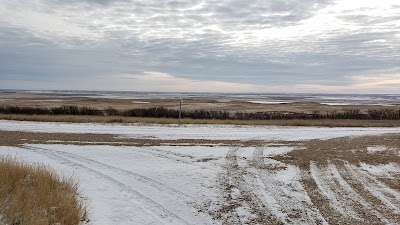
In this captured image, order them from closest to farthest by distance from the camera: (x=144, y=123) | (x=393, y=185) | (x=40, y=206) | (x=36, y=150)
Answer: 1. (x=40, y=206)
2. (x=393, y=185)
3. (x=36, y=150)
4. (x=144, y=123)

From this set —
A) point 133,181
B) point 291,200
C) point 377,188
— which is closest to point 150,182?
point 133,181

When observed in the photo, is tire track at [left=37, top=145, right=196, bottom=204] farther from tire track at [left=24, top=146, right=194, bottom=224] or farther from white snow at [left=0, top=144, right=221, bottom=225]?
tire track at [left=24, top=146, right=194, bottom=224]

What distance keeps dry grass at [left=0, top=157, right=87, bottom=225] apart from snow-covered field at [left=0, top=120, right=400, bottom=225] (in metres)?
0.48

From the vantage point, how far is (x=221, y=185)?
31.5 feet

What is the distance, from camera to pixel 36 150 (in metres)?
14.4

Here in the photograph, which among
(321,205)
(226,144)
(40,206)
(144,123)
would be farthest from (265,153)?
(144,123)

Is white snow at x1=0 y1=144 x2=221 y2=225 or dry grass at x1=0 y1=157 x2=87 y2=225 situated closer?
dry grass at x1=0 y1=157 x2=87 y2=225

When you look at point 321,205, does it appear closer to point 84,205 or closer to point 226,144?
point 84,205

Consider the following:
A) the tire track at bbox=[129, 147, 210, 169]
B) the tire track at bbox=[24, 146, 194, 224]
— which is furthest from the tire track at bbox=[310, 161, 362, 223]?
the tire track at bbox=[129, 147, 210, 169]

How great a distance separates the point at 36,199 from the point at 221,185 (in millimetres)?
4407

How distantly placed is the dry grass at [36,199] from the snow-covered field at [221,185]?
48 cm

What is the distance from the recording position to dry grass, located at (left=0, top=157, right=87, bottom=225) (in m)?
6.17

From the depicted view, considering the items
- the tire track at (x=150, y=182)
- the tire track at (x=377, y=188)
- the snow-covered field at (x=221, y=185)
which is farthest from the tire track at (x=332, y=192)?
the tire track at (x=150, y=182)

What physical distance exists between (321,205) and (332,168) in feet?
13.7
